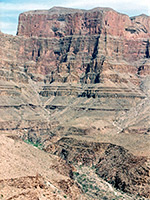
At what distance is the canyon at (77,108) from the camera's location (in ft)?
232

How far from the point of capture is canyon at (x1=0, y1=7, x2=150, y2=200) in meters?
70.6

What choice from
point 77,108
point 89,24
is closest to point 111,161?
point 77,108

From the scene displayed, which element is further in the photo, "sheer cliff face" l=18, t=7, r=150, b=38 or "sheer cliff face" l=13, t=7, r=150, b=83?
"sheer cliff face" l=18, t=7, r=150, b=38

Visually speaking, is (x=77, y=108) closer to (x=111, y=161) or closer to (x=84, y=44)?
(x=84, y=44)

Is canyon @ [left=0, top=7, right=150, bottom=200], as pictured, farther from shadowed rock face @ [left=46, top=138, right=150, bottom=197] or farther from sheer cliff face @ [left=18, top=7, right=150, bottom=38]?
sheer cliff face @ [left=18, top=7, right=150, bottom=38]

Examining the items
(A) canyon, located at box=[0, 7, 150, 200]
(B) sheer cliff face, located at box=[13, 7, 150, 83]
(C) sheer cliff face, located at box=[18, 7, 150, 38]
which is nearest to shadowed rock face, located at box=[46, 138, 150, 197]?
(A) canyon, located at box=[0, 7, 150, 200]

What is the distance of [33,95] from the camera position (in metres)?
168

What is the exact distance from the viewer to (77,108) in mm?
151375

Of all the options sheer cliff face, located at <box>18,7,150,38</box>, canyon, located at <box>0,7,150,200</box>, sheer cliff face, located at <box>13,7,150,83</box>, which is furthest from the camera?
sheer cliff face, located at <box>18,7,150,38</box>

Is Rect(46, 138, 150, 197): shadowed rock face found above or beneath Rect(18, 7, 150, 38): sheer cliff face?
beneath

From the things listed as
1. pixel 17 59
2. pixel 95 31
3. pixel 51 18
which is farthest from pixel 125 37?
pixel 17 59

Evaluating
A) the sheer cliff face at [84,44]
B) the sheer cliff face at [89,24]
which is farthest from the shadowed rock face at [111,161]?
the sheer cliff face at [89,24]

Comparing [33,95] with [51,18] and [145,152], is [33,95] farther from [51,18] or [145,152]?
[145,152]

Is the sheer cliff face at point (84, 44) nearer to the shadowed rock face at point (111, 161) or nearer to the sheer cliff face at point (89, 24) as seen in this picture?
the sheer cliff face at point (89, 24)
